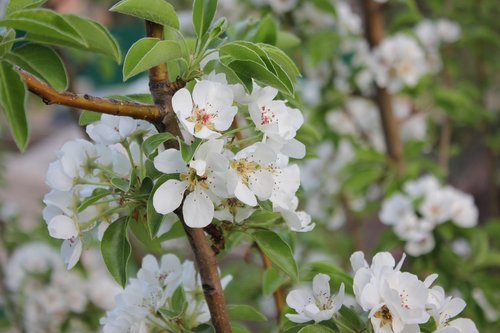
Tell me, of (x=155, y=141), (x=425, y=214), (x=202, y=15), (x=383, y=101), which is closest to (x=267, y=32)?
(x=202, y=15)

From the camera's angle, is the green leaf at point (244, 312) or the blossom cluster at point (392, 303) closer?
the blossom cluster at point (392, 303)

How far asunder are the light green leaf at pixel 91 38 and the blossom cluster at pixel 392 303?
0.32 m

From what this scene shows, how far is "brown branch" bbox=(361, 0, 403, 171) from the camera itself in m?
2.11

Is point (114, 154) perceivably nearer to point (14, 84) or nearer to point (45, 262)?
point (14, 84)

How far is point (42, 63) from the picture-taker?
69 centimetres

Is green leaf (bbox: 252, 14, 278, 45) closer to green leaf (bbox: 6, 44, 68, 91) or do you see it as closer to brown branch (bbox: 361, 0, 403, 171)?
green leaf (bbox: 6, 44, 68, 91)

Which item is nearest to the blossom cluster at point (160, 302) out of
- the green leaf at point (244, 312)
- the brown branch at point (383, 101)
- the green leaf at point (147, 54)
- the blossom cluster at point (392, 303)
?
the green leaf at point (244, 312)

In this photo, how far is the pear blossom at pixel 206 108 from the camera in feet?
2.32

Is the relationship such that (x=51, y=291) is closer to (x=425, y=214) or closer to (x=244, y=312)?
(x=425, y=214)

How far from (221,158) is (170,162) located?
0.18 feet

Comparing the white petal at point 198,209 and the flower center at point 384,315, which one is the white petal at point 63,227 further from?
the flower center at point 384,315

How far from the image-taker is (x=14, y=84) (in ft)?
2.23

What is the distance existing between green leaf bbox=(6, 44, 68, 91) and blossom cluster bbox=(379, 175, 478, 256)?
3.78ft

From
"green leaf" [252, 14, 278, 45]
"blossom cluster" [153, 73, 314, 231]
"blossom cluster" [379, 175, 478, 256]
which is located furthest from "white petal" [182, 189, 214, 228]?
"blossom cluster" [379, 175, 478, 256]
